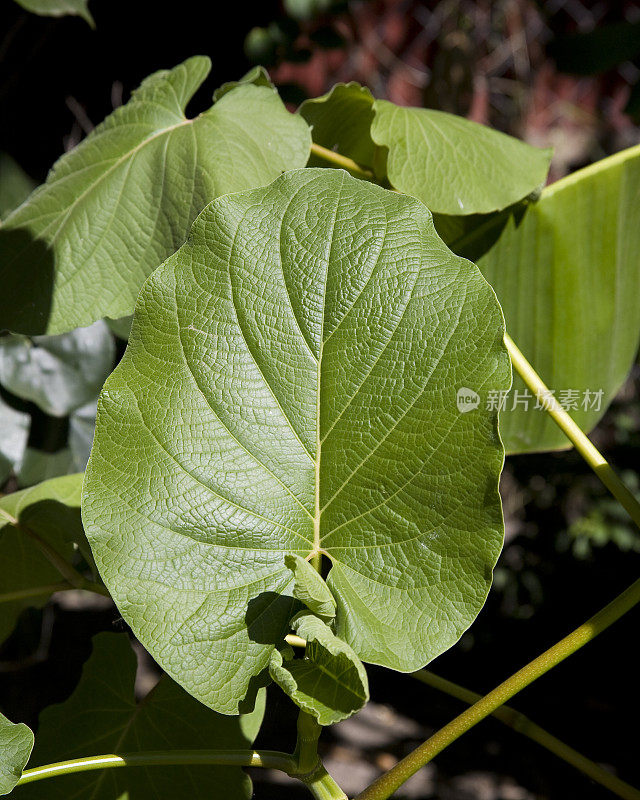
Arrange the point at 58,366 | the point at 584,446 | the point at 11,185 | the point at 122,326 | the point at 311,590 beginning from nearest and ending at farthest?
Result: the point at 311,590
the point at 584,446
the point at 122,326
the point at 58,366
the point at 11,185

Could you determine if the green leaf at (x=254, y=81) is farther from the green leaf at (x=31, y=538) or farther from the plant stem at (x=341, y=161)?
the green leaf at (x=31, y=538)

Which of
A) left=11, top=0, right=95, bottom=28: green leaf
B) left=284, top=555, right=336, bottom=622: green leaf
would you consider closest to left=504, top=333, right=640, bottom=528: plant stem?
left=284, top=555, right=336, bottom=622: green leaf

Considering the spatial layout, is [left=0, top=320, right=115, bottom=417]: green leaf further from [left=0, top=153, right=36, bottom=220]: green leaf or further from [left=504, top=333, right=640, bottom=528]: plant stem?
[left=504, top=333, right=640, bottom=528]: plant stem

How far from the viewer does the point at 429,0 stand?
8.60ft

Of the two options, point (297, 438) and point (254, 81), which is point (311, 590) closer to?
point (297, 438)

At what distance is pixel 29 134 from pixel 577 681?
2.24 meters

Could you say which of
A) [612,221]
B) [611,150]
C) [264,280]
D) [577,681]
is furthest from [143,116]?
[611,150]

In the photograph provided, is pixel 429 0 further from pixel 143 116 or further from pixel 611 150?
pixel 143 116

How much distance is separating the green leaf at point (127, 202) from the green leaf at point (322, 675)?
0.35 metres

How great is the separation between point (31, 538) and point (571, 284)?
77cm

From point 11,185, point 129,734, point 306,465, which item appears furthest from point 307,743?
point 11,185

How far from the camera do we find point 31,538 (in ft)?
2.45

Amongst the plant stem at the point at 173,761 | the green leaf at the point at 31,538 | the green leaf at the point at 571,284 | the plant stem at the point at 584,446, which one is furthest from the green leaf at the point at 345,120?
the plant stem at the point at 173,761
